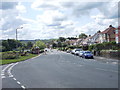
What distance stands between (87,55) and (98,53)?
667 cm

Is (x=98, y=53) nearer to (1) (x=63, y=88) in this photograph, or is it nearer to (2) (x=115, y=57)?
(2) (x=115, y=57)

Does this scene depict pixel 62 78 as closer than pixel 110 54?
Yes

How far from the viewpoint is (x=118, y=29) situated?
200ft

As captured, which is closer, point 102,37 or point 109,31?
point 109,31

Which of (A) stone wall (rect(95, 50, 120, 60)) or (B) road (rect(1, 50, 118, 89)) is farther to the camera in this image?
(A) stone wall (rect(95, 50, 120, 60))

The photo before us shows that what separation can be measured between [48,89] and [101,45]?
3821cm

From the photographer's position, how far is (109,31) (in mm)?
75250

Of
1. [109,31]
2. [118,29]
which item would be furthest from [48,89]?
[109,31]

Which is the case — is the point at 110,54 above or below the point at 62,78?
below

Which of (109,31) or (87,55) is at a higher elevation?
(109,31)

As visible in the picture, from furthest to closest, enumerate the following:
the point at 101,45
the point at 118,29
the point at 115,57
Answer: the point at 118,29, the point at 101,45, the point at 115,57

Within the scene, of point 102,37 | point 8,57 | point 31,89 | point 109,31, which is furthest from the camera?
point 102,37

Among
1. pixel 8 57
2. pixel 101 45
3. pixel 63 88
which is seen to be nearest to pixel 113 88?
pixel 63 88

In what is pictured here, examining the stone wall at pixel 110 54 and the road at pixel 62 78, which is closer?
the road at pixel 62 78
